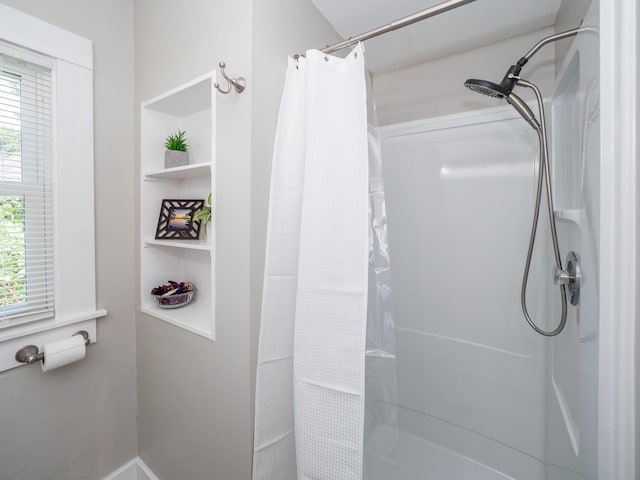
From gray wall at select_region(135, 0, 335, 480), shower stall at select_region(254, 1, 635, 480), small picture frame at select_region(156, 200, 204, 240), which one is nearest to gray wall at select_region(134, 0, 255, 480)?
gray wall at select_region(135, 0, 335, 480)

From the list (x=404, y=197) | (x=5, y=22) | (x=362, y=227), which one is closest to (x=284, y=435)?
(x=362, y=227)

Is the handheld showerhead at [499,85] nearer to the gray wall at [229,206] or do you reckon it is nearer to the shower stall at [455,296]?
the shower stall at [455,296]

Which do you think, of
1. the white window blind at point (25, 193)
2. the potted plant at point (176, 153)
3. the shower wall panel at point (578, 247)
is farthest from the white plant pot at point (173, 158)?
the shower wall panel at point (578, 247)

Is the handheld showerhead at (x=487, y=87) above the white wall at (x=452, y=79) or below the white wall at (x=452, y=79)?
below

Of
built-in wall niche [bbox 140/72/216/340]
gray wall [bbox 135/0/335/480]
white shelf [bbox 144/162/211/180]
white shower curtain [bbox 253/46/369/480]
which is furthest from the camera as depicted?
built-in wall niche [bbox 140/72/216/340]

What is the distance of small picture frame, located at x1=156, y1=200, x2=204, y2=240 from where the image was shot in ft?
4.12

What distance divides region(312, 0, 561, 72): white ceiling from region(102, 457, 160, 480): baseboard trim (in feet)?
7.77

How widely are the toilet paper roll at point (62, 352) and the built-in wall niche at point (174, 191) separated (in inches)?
10.4

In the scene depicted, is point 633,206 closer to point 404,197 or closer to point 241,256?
point 241,256

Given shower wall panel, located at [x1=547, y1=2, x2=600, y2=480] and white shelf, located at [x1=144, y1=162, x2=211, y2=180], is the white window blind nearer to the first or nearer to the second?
white shelf, located at [x1=144, y1=162, x2=211, y2=180]

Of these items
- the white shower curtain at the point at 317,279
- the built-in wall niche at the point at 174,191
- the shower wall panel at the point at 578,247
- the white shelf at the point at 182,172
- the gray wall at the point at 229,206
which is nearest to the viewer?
the shower wall panel at the point at 578,247

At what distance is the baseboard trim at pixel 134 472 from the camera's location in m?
1.31

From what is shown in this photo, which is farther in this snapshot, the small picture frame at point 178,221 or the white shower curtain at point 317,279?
the small picture frame at point 178,221

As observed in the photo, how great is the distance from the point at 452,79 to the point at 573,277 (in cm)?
113
